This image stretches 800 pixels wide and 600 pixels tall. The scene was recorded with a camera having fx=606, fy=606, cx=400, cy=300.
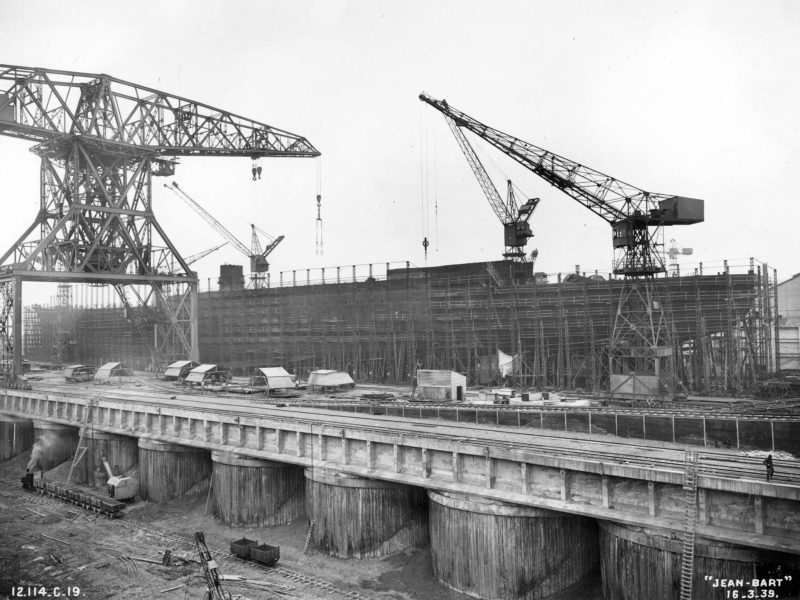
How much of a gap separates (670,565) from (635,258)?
26931 mm

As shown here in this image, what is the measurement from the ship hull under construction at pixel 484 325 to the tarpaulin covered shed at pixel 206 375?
10.1 metres

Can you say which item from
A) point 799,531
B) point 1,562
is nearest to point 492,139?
point 799,531

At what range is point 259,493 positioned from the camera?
28922 mm

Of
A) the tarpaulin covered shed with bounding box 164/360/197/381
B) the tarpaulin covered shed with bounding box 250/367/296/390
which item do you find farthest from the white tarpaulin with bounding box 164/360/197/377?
the tarpaulin covered shed with bounding box 250/367/296/390

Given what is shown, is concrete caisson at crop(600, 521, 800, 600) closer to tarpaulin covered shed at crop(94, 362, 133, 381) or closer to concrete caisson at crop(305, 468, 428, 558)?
concrete caisson at crop(305, 468, 428, 558)

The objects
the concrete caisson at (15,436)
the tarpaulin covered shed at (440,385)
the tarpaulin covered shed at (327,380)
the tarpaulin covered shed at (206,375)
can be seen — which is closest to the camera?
the tarpaulin covered shed at (440,385)

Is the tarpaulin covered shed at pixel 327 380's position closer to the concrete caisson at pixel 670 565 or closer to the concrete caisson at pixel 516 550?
the concrete caisson at pixel 516 550

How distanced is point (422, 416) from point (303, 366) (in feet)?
101

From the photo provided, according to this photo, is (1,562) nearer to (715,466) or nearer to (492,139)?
(715,466)

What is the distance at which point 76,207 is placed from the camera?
46.6 meters

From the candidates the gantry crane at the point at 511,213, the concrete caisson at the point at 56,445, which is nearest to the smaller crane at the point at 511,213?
the gantry crane at the point at 511,213

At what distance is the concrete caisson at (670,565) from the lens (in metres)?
16.5

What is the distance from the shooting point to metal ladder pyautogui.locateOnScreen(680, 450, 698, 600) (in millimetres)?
16469

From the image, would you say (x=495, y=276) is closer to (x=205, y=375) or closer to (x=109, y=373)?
(x=205, y=375)
